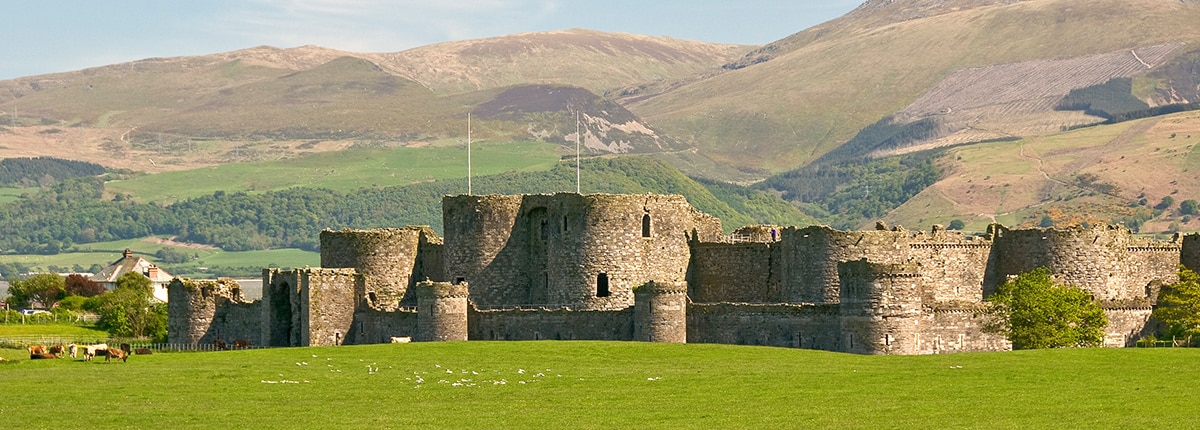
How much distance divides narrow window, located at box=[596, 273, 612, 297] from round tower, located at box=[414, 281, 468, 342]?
6.11m

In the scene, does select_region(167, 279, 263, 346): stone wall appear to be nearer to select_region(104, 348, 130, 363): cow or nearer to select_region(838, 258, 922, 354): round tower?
select_region(104, 348, 130, 363): cow

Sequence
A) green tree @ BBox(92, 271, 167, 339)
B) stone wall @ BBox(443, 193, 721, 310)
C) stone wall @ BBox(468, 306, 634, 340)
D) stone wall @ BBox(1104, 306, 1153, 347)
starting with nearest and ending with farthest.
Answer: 1. stone wall @ BBox(468, 306, 634, 340)
2. stone wall @ BBox(1104, 306, 1153, 347)
3. stone wall @ BBox(443, 193, 721, 310)
4. green tree @ BBox(92, 271, 167, 339)

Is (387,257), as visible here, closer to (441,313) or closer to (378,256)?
(378,256)

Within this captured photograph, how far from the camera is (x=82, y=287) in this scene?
170 meters

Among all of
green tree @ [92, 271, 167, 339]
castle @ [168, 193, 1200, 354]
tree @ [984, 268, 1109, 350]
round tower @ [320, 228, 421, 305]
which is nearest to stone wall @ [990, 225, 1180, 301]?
castle @ [168, 193, 1200, 354]

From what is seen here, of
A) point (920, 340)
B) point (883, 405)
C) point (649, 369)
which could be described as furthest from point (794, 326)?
point (883, 405)

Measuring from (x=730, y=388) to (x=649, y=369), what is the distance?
8.09 m

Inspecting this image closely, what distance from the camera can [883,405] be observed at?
60.0 meters

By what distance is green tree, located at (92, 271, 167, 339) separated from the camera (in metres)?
113

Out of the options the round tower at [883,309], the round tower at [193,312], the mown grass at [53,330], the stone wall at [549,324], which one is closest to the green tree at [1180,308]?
the round tower at [883,309]

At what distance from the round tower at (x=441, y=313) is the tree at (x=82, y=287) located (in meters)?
83.5

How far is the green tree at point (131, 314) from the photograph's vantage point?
11319cm

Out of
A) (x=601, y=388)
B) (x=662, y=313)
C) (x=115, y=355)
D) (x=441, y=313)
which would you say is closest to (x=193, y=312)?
(x=441, y=313)

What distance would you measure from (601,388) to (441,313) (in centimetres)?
2320
